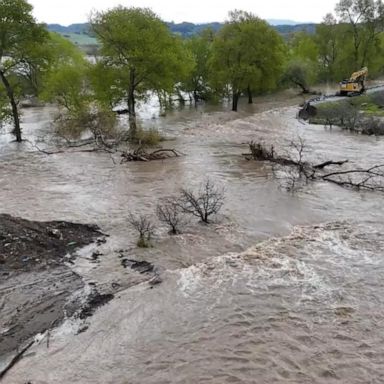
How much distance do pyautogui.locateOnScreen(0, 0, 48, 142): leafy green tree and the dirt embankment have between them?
18.1 meters

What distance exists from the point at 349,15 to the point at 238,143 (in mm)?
40045

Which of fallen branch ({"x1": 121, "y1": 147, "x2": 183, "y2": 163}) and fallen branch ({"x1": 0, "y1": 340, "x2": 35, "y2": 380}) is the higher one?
fallen branch ({"x1": 121, "y1": 147, "x2": 183, "y2": 163})

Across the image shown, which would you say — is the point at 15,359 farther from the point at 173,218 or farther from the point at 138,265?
the point at 173,218

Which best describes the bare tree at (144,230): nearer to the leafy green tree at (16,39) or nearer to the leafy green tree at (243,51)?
the leafy green tree at (16,39)

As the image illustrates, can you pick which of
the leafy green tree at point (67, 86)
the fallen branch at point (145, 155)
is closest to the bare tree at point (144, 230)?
the fallen branch at point (145, 155)

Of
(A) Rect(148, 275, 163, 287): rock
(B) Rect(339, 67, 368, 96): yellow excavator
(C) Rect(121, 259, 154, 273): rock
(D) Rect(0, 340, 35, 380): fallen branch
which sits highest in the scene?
(B) Rect(339, 67, 368, 96): yellow excavator

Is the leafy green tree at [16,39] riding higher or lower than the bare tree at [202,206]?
higher

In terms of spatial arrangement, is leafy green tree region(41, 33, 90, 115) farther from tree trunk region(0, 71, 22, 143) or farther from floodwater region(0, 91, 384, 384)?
floodwater region(0, 91, 384, 384)

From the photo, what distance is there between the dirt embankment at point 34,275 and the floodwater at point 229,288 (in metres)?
0.45

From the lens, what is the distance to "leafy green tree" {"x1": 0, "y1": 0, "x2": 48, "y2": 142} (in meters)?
26.2

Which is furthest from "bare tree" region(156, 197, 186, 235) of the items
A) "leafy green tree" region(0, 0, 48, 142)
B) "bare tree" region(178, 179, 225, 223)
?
"leafy green tree" region(0, 0, 48, 142)

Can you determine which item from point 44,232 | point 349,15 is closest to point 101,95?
point 44,232

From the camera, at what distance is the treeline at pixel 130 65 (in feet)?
90.8

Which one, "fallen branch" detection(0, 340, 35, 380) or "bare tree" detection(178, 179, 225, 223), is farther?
"bare tree" detection(178, 179, 225, 223)
